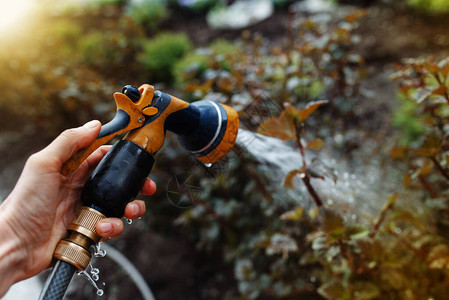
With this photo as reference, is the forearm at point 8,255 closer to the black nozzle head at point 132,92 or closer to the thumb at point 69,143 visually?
the thumb at point 69,143

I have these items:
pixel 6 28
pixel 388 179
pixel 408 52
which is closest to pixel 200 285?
pixel 388 179

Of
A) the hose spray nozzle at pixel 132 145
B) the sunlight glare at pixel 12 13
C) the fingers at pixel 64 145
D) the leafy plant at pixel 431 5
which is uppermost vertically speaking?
the fingers at pixel 64 145

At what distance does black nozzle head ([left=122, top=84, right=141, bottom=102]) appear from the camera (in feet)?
2.58

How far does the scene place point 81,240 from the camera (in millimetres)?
710

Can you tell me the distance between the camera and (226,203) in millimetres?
1558

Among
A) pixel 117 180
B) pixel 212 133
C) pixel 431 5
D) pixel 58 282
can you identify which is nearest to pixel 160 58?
pixel 431 5

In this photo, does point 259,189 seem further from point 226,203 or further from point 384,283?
point 384,283

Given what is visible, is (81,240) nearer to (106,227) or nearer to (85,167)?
(106,227)

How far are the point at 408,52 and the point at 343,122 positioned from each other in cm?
142

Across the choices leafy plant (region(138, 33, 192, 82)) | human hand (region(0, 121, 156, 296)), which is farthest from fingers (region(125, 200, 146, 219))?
leafy plant (region(138, 33, 192, 82))

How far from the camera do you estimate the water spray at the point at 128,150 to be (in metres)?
0.70

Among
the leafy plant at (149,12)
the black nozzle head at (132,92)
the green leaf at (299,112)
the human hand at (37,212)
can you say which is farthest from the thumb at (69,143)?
the leafy plant at (149,12)

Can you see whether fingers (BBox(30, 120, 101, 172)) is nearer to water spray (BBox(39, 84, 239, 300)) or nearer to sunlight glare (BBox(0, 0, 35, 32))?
water spray (BBox(39, 84, 239, 300))

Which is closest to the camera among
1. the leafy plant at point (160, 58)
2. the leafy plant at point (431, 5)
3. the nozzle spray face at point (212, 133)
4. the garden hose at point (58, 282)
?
the garden hose at point (58, 282)
